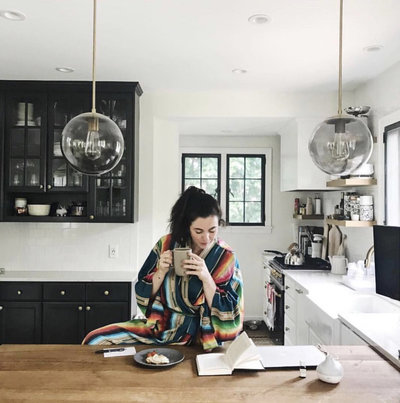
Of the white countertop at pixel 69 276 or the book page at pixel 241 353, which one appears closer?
the book page at pixel 241 353

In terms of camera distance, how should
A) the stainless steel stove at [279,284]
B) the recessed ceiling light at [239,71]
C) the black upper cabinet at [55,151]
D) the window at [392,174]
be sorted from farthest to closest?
the stainless steel stove at [279,284], the black upper cabinet at [55,151], the recessed ceiling light at [239,71], the window at [392,174]

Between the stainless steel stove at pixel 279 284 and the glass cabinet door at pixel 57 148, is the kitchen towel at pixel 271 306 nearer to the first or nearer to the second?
the stainless steel stove at pixel 279 284

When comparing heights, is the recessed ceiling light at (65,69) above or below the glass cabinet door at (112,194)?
above

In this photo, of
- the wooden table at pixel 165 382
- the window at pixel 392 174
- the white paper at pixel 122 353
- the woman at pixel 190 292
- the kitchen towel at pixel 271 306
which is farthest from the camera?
the kitchen towel at pixel 271 306

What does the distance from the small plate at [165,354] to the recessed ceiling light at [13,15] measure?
1.97 meters

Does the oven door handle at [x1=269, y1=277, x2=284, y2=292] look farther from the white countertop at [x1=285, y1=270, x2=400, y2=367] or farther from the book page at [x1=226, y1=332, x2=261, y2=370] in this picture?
the book page at [x1=226, y1=332, x2=261, y2=370]

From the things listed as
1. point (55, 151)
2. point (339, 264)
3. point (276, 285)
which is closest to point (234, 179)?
point (276, 285)

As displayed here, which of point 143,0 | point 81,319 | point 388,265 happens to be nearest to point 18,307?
point 81,319

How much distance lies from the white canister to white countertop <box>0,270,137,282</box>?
2.00m

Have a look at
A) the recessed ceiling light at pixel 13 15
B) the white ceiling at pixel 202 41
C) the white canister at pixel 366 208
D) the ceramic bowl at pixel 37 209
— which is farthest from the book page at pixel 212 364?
the ceramic bowl at pixel 37 209

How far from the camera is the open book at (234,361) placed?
167 centimetres

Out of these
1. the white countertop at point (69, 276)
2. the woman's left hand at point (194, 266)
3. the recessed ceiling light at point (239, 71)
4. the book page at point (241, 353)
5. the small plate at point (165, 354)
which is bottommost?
the white countertop at point (69, 276)

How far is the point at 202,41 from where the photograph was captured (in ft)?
9.77

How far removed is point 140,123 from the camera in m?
4.33
